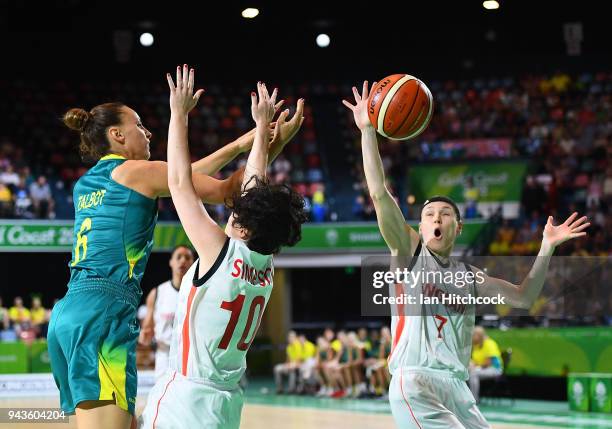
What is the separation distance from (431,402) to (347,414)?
28.2ft

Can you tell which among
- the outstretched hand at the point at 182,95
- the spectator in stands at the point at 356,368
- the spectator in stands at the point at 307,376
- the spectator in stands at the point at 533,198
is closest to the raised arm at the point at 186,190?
the outstretched hand at the point at 182,95

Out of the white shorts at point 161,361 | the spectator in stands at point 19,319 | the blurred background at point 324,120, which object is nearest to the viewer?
the white shorts at point 161,361

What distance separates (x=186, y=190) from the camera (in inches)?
138

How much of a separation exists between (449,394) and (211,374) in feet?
5.00

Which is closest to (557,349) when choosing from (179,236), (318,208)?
(318,208)

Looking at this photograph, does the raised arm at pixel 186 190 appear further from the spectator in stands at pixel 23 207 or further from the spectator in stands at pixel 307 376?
the spectator in stands at pixel 23 207

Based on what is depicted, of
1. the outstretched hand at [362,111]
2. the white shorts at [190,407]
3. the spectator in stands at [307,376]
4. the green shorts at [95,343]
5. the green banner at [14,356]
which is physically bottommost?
the spectator in stands at [307,376]

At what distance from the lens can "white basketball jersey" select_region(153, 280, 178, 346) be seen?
8.62 metres

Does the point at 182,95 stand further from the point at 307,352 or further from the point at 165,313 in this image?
the point at 307,352

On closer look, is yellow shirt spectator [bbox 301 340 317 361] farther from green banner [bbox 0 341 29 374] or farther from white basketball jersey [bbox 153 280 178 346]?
white basketball jersey [bbox 153 280 178 346]

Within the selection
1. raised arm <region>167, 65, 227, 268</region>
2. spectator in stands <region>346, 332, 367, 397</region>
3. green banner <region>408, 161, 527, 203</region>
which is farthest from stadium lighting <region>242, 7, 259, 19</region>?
raised arm <region>167, 65, 227, 268</region>

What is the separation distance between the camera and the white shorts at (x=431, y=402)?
438cm

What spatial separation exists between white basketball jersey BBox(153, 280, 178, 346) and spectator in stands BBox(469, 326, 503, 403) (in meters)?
6.54

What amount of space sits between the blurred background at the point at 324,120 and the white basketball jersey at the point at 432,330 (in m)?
11.5
